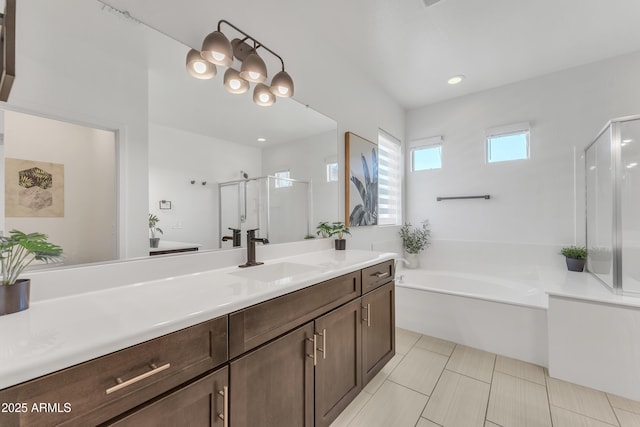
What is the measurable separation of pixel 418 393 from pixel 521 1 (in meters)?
2.83

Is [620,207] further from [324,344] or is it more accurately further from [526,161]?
[324,344]

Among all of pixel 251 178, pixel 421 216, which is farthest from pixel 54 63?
pixel 421 216

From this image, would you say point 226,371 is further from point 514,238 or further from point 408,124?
point 408,124

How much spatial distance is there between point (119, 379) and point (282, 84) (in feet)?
5.42

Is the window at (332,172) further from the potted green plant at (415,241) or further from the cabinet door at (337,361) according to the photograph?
Answer: the potted green plant at (415,241)

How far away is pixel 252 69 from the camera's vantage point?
1.42 m

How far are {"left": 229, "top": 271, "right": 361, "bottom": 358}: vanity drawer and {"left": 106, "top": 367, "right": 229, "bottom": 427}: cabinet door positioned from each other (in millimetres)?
96

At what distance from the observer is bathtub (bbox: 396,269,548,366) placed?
6.54ft

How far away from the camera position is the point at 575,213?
2.65 meters

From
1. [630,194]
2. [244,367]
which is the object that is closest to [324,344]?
[244,367]

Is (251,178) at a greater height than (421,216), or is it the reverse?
(251,178)

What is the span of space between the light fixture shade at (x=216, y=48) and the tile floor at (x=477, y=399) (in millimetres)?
2109

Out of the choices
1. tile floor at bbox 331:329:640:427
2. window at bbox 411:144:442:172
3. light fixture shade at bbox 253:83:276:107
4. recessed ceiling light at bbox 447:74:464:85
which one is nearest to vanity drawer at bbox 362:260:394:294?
tile floor at bbox 331:329:640:427

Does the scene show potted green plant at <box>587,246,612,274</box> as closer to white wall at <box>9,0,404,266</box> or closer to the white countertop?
the white countertop
